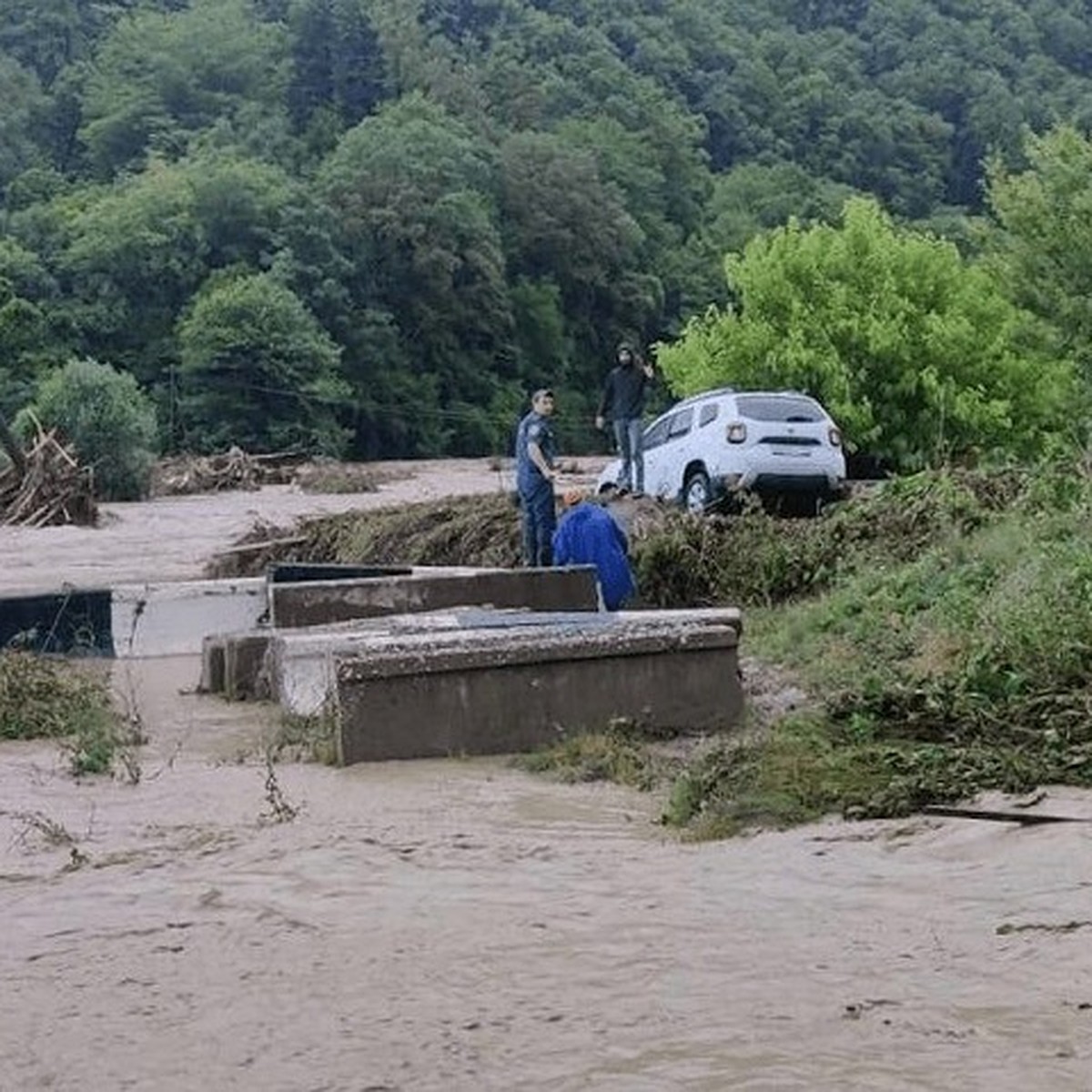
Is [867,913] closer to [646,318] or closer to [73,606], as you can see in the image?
[73,606]

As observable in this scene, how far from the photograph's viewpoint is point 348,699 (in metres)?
10.2

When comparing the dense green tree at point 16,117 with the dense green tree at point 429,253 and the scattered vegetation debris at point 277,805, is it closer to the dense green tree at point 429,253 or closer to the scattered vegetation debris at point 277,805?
the dense green tree at point 429,253

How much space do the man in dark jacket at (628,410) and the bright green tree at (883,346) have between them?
10.4 meters

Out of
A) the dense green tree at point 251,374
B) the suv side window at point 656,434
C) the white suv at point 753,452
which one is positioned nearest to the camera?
the white suv at point 753,452

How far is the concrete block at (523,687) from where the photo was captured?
10188 mm

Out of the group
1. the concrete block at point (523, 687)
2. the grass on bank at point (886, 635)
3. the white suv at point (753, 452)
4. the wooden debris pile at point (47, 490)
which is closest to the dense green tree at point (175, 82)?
the wooden debris pile at point (47, 490)

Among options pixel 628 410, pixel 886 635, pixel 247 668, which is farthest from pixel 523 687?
pixel 628 410

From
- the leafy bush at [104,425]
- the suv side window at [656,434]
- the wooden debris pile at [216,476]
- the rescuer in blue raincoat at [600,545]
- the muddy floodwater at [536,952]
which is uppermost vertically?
the leafy bush at [104,425]

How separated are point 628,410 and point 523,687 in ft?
36.4

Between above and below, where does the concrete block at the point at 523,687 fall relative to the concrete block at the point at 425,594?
below

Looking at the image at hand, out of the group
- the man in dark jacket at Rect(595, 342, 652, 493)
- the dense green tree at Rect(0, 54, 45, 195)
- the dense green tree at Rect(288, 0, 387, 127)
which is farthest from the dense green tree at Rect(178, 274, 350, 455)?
the man in dark jacket at Rect(595, 342, 652, 493)

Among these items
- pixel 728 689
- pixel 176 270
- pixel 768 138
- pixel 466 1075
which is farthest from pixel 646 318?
pixel 466 1075

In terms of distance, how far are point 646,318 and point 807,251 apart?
63298 mm

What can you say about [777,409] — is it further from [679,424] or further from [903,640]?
[903,640]
